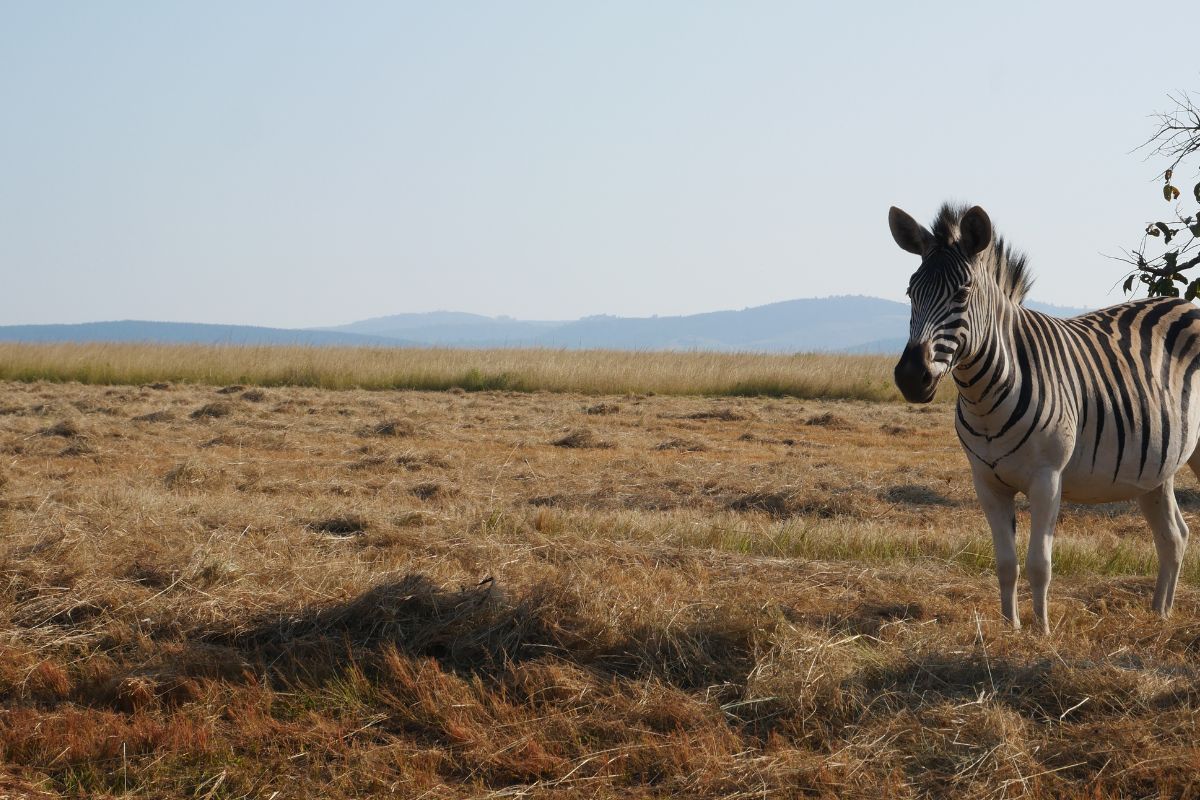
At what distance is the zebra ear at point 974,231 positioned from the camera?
508cm

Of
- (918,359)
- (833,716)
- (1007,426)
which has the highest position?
(918,359)

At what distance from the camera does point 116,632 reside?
5.22 meters

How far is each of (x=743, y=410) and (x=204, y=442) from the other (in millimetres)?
8941

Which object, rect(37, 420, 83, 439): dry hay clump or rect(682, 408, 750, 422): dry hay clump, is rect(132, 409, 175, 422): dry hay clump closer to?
rect(37, 420, 83, 439): dry hay clump

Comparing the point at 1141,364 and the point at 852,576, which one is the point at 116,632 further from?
the point at 1141,364

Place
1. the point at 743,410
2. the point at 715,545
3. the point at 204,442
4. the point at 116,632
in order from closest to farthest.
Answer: the point at 116,632 → the point at 715,545 → the point at 204,442 → the point at 743,410

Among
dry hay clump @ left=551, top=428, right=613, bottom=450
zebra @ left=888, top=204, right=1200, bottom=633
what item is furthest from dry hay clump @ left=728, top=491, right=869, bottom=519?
dry hay clump @ left=551, top=428, right=613, bottom=450

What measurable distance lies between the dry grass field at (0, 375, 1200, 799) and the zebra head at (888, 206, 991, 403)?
120cm

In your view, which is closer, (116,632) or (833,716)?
(833,716)

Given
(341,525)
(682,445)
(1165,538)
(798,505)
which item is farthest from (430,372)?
(1165,538)

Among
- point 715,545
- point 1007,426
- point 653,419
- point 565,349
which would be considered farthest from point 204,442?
point 565,349

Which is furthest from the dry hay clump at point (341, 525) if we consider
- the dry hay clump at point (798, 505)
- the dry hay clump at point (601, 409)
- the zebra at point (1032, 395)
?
the dry hay clump at point (601, 409)

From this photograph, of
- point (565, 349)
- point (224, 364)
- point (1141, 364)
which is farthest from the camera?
point (565, 349)

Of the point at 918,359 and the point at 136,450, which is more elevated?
the point at 918,359
